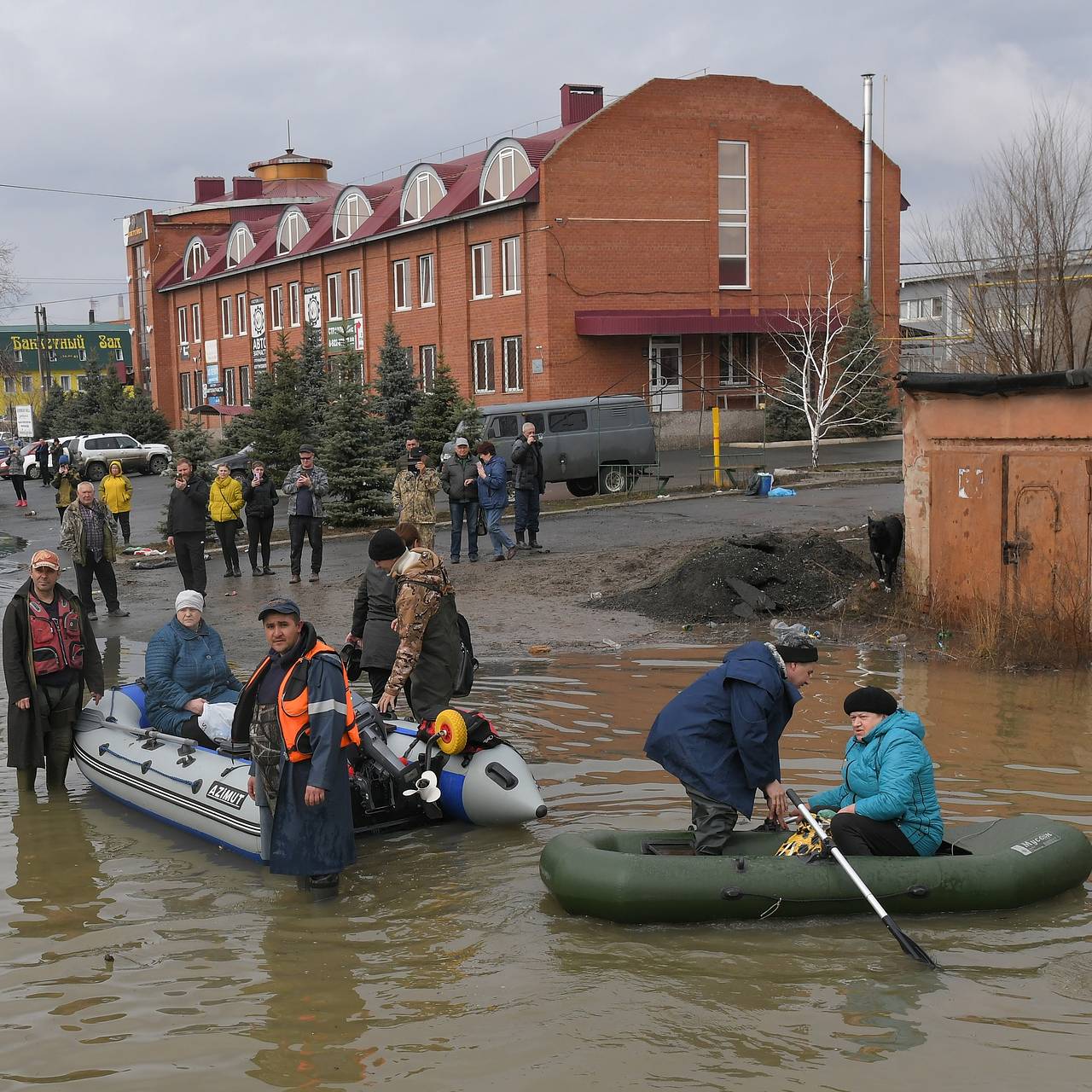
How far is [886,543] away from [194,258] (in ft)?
194

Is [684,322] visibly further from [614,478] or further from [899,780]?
[899,780]

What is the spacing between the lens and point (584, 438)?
2916cm

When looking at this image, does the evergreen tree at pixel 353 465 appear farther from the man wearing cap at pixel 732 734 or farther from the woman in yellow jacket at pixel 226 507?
the man wearing cap at pixel 732 734

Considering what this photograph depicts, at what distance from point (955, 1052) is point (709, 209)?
122 ft

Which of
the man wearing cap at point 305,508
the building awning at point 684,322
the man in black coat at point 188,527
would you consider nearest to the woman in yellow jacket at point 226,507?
the man wearing cap at point 305,508

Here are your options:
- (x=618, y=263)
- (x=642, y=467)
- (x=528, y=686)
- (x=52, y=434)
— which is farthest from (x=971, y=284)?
(x=52, y=434)

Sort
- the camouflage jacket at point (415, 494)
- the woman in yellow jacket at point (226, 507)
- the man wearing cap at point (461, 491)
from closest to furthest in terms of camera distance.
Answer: the camouflage jacket at point (415, 494), the man wearing cap at point (461, 491), the woman in yellow jacket at point (226, 507)

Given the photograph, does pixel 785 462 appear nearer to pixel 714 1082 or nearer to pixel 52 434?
pixel 714 1082

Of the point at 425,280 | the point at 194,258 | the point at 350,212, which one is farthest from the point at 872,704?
the point at 194,258

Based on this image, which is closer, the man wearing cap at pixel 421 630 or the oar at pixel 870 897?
the oar at pixel 870 897

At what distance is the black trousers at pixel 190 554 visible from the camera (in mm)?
17609

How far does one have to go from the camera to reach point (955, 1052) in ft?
18.6

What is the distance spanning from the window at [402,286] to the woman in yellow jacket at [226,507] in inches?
1110

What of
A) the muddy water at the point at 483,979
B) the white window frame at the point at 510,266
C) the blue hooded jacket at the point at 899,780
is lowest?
the muddy water at the point at 483,979
